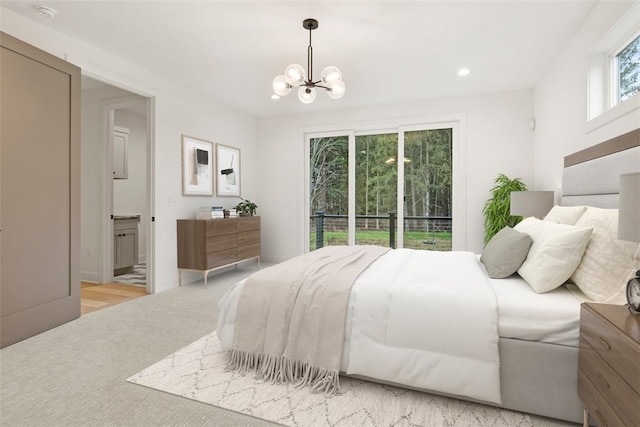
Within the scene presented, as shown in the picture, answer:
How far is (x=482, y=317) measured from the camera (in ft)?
5.36

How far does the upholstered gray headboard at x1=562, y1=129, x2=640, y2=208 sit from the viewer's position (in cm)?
199

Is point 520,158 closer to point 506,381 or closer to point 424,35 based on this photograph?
point 424,35

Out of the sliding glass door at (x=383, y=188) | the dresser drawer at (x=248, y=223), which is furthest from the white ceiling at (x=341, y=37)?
the dresser drawer at (x=248, y=223)

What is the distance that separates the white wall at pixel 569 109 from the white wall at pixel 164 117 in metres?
4.42

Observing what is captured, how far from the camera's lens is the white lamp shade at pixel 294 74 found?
108 inches

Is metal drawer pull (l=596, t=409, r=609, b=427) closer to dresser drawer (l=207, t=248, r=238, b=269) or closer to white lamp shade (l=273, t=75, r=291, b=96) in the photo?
white lamp shade (l=273, t=75, r=291, b=96)

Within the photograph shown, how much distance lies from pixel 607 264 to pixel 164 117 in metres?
4.50

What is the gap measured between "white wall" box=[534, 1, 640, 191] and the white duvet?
1654mm

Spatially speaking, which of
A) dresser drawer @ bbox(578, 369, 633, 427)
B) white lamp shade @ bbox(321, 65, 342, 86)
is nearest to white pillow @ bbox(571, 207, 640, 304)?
dresser drawer @ bbox(578, 369, 633, 427)

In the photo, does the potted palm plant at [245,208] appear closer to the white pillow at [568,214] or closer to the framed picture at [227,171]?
the framed picture at [227,171]

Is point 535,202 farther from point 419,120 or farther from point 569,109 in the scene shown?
point 419,120

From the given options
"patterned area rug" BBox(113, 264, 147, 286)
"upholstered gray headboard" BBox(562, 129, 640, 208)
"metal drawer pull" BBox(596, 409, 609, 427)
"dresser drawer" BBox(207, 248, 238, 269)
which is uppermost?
"upholstered gray headboard" BBox(562, 129, 640, 208)

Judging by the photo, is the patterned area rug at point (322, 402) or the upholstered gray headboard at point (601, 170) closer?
the patterned area rug at point (322, 402)

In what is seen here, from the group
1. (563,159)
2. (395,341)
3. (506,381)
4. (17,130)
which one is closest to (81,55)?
(17,130)
